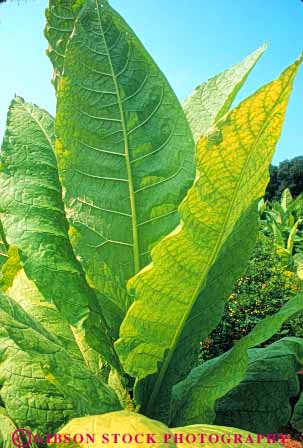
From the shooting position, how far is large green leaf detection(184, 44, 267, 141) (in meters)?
1.04

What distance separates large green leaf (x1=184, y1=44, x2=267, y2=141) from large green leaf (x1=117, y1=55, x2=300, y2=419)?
0.26 meters

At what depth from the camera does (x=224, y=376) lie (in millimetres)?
857

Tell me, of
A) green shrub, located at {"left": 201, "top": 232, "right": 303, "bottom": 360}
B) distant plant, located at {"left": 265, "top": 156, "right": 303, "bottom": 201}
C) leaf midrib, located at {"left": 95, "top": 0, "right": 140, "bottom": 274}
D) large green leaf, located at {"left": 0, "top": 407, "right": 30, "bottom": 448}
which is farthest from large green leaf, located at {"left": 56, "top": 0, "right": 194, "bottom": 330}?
distant plant, located at {"left": 265, "top": 156, "right": 303, "bottom": 201}

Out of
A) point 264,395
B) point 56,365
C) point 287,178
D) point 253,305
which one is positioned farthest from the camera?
point 287,178

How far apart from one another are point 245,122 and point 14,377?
55 cm

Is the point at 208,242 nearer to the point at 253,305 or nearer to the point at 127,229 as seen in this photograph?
the point at 127,229

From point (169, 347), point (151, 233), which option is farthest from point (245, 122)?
point (169, 347)

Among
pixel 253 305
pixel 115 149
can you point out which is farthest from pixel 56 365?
pixel 253 305

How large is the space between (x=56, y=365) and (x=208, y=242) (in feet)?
0.94

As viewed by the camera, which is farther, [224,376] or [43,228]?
[43,228]

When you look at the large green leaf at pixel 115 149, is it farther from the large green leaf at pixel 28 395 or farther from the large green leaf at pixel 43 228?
the large green leaf at pixel 28 395

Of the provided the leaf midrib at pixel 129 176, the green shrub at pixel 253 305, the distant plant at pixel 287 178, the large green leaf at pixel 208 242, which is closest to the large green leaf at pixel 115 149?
the leaf midrib at pixel 129 176

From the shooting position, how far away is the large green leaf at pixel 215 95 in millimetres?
1041

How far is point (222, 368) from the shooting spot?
0.89 m
